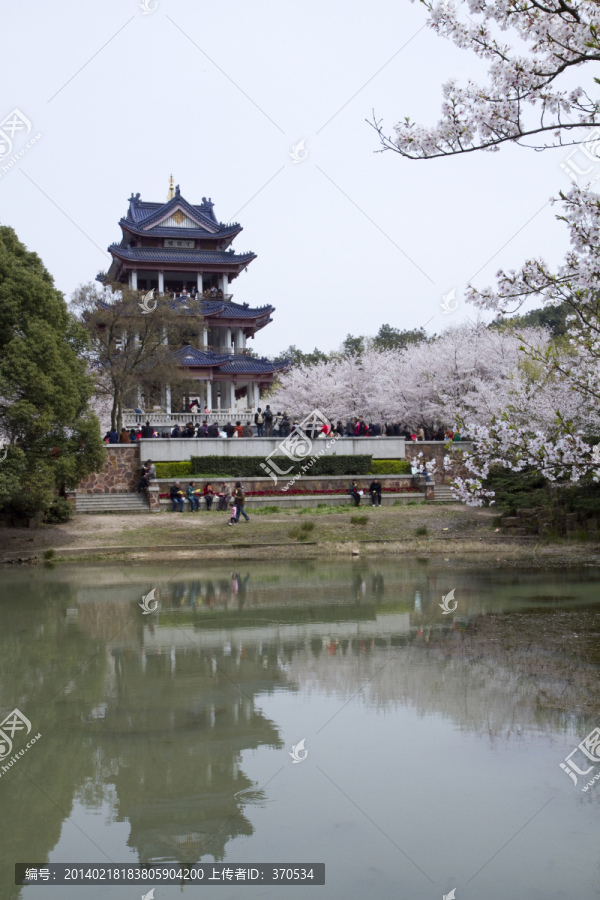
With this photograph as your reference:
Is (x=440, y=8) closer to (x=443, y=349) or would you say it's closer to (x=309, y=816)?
(x=309, y=816)

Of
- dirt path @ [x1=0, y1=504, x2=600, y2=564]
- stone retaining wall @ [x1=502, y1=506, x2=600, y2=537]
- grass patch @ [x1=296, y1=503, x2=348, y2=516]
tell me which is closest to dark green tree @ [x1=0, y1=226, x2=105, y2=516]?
dirt path @ [x1=0, y1=504, x2=600, y2=564]

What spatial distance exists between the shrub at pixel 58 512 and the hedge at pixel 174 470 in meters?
5.78

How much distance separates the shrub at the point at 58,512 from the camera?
86.5 ft

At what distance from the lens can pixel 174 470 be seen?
1268 inches

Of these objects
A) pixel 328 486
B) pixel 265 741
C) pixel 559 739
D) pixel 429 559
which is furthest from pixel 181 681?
pixel 328 486

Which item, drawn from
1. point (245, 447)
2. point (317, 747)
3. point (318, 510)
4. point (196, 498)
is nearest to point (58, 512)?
point (196, 498)

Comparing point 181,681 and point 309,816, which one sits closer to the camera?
point 309,816

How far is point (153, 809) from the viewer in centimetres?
664

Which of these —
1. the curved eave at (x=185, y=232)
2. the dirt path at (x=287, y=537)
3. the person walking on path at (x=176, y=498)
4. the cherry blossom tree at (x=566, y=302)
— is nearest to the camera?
the cherry blossom tree at (x=566, y=302)

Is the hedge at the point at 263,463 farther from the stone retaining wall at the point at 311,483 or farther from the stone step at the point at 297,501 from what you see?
the stone step at the point at 297,501

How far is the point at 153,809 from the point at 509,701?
4015 millimetres

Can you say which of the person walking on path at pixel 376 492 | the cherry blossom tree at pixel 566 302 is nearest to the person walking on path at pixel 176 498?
the person walking on path at pixel 376 492

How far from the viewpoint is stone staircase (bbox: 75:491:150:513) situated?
29.8m

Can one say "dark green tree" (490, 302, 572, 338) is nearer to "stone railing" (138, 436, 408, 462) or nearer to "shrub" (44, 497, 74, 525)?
"stone railing" (138, 436, 408, 462)
